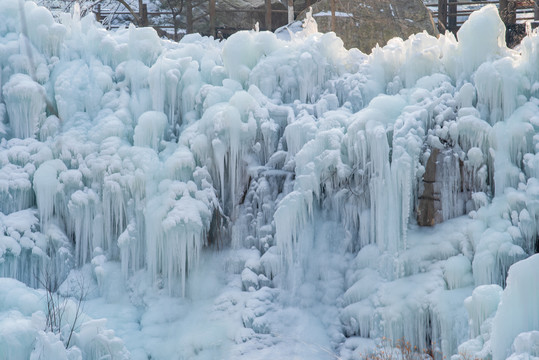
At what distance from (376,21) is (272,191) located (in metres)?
6.72

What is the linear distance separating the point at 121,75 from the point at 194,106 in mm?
1336

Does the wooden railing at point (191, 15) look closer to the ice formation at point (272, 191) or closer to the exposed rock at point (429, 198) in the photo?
the ice formation at point (272, 191)

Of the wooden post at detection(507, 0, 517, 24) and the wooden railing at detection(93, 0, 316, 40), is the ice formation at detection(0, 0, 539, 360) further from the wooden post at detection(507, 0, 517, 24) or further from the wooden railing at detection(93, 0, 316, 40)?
the wooden post at detection(507, 0, 517, 24)

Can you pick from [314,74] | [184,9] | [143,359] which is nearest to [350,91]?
[314,74]

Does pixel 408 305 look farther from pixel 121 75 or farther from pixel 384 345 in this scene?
pixel 121 75

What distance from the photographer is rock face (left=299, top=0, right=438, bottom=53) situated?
16.2 m

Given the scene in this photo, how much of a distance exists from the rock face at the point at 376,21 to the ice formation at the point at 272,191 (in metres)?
4.44

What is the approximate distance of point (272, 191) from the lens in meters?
10.8

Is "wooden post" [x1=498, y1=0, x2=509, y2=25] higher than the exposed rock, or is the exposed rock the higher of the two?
"wooden post" [x1=498, y1=0, x2=509, y2=25]

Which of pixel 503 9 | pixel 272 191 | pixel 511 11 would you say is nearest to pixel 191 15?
pixel 503 9

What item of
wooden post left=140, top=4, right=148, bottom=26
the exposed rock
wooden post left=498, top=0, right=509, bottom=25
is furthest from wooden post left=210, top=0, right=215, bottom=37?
the exposed rock

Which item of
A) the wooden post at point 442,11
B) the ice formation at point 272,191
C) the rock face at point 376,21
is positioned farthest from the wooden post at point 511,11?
the ice formation at point 272,191

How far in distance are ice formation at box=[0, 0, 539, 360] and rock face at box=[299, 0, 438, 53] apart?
4.44 meters

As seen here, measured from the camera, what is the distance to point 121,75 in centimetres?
1213
